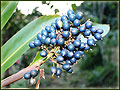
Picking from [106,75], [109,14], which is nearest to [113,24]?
[109,14]

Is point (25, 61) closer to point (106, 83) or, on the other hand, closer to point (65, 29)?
point (65, 29)

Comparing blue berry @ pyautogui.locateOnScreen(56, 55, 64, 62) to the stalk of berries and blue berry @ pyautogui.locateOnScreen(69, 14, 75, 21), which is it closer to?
the stalk of berries

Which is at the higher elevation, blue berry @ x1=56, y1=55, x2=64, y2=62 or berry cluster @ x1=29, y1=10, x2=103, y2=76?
berry cluster @ x1=29, y1=10, x2=103, y2=76

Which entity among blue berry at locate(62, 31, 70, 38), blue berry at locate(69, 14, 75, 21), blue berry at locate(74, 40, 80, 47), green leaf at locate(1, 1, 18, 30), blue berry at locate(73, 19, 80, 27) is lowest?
blue berry at locate(74, 40, 80, 47)

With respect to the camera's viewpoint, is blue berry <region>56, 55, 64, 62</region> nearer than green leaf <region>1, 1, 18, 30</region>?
Yes

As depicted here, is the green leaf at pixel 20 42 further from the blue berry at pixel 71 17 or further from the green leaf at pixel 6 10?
the blue berry at pixel 71 17

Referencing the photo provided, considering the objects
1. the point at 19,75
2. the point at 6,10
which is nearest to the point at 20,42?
the point at 6,10

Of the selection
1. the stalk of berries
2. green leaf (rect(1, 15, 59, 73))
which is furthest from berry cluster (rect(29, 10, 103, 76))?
green leaf (rect(1, 15, 59, 73))

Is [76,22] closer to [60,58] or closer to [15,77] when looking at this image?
[60,58]
